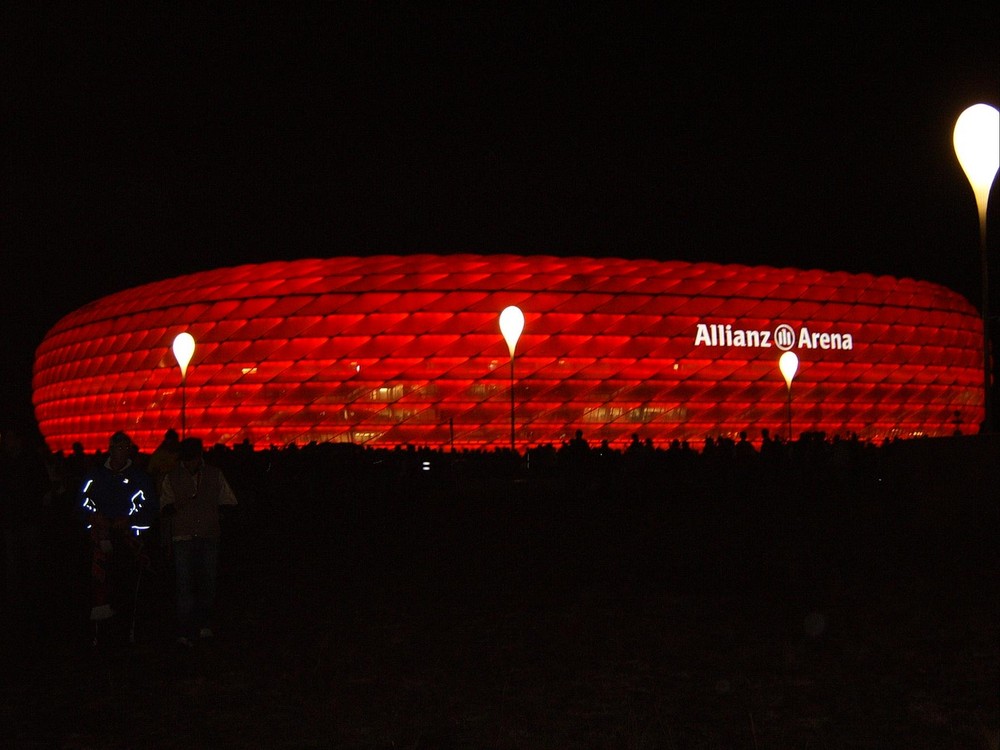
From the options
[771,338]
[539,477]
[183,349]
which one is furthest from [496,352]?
[539,477]

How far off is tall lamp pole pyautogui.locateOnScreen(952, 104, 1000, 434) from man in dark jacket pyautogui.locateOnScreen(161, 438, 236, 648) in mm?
5819

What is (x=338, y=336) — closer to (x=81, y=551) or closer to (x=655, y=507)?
(x=655, y=507)

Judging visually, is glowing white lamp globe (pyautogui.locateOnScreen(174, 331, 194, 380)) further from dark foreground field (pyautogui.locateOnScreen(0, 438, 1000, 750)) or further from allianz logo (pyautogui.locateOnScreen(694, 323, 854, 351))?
allianz logo (pyautogui.locateOnScreen(694, 323, 854, 351))

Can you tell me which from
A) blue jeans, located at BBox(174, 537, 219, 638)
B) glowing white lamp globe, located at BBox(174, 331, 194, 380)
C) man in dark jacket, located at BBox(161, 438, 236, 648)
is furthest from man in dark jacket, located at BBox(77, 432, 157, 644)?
glowing white lamp globe, located at BBox(174, 331, 194, 380)

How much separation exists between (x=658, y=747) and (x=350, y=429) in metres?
45.1

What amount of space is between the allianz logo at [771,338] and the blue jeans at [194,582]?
4444 cm

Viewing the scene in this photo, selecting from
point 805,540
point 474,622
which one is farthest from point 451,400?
point 474,622

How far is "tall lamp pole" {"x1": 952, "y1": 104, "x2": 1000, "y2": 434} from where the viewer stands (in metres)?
9.89

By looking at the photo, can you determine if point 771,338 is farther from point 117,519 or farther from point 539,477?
point 117,519

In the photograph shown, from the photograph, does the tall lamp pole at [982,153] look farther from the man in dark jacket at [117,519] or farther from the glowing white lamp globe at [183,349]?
the glowing white lamp globe at [183,349]

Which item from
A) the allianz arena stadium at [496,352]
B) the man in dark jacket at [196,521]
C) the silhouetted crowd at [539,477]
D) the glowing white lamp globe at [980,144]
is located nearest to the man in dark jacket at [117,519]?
the man in dark jacket at [196,521]

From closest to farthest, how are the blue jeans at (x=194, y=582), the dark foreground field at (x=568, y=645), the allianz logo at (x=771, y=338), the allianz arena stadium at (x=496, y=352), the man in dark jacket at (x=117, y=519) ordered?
1. the dark foreground field at (x=568, y=645)
2. the blue jeans at (x=194, y=582)
3. the man in dark jacket at (x=117, y=519)
4. the allianz arena stadium at (x=496, y=352)
5. the allianz logo at (x=771, y=338)

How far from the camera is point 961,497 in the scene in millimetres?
→ 10273

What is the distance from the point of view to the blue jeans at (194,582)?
7.57 meters
